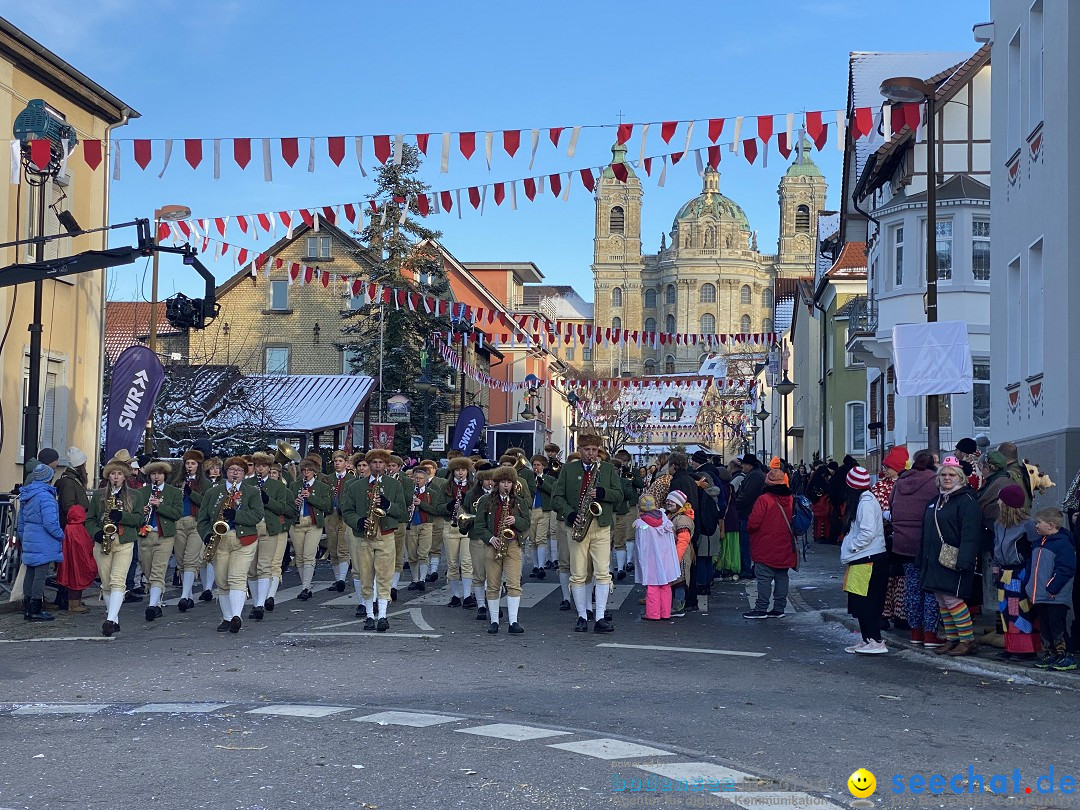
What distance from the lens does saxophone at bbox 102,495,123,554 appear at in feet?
41.9

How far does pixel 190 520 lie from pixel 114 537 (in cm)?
263

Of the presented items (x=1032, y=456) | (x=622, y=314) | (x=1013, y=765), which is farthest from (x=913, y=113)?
(x=622, y=314)

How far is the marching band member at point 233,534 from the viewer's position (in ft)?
42.4

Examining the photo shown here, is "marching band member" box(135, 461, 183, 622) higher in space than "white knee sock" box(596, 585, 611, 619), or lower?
higher

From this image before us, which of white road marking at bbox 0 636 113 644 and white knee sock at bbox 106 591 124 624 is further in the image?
white knee sock at bbox 106 591 124 624

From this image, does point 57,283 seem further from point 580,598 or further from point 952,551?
point 952,551

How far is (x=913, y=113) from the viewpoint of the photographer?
16500 mm

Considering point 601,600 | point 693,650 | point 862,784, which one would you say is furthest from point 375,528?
point 862,784

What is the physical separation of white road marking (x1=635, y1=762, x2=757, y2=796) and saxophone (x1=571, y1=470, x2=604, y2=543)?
6.21m

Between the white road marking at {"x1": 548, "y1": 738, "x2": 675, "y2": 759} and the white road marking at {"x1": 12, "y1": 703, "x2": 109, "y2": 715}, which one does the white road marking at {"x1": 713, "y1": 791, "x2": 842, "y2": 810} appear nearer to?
the white road marking at {"x1": 548, "y1": 738, "x2": 675, "y2": 759}

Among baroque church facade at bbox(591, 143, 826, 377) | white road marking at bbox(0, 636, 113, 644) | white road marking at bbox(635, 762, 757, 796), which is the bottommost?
white road marking at bbox(0, 636, 113, 644)

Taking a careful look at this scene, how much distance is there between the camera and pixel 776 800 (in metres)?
6.22

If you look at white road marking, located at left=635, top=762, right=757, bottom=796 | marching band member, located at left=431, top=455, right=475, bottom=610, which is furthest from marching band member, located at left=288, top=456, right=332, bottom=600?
white road marking, located at left=635, top=762, right=757, bottom=796

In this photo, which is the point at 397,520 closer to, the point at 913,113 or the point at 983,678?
the point at 983,678
